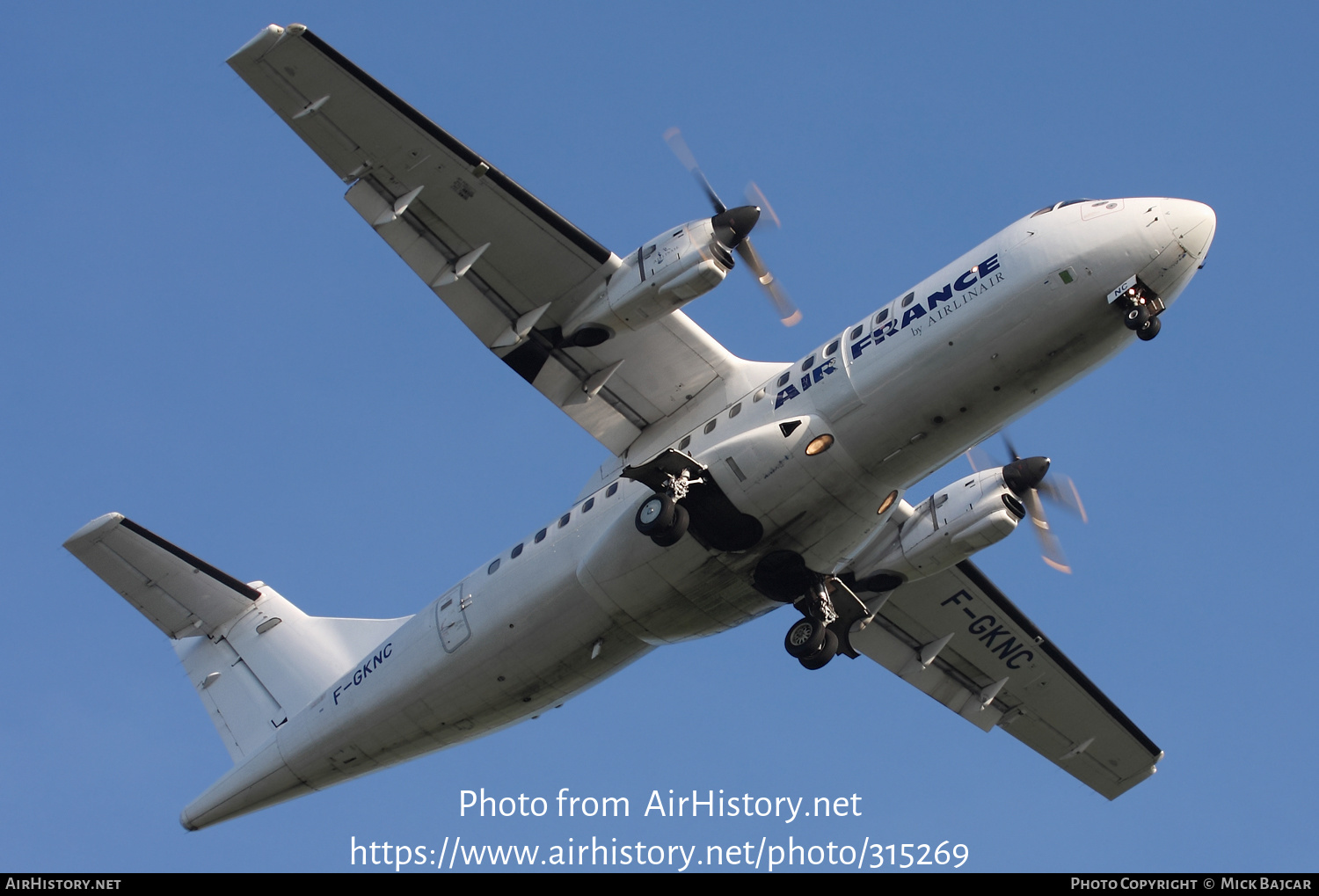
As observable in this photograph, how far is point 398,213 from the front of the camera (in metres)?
17.8

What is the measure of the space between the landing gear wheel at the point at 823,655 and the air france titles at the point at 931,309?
3.37 metres

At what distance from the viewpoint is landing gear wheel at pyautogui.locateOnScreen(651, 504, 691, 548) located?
1689 cm

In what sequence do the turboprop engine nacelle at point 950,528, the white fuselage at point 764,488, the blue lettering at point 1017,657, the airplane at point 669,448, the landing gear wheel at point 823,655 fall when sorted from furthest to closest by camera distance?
the blue lettering at point 1017,657, the landing gear wheel at point 823,655, the turboprop engine nacelle at point 950,528, the airplane at point 669,448, the white fuselage at point 764,488

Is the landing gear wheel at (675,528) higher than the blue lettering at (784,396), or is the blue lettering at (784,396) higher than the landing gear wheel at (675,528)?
the blue lettering at (784,396)

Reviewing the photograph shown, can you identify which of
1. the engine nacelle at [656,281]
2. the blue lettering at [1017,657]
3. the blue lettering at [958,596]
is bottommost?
the blue lettering at [1017,657]

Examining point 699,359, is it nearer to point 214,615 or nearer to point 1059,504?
point 1059,504

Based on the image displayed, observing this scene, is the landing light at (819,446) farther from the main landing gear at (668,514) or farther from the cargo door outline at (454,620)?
the cargo door outline at (454,620)

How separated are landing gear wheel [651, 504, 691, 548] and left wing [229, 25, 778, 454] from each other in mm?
2260

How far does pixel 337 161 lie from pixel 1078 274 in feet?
28.9

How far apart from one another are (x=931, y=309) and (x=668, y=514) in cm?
382

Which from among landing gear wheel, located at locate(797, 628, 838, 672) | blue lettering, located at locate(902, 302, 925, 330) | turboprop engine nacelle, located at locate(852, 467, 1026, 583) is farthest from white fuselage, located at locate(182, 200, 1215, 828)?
landing gear wheel, located at locate(797, 628, 838, 672)

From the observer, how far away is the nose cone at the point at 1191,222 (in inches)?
628

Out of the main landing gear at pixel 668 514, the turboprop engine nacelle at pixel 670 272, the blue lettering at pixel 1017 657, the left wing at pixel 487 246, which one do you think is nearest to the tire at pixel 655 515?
the main landing gear at pixel 668 514

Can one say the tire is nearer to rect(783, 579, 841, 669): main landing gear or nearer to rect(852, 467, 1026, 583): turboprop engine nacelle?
rect(783, 579, 841, 669): main landing gear
